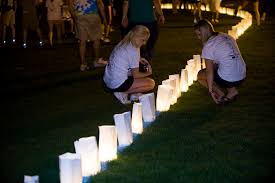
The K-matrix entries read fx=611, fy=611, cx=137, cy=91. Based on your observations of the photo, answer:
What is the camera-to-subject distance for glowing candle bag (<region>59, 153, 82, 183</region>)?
16.4 feet

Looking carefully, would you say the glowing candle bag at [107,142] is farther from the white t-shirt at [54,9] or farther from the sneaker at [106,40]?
the sneaker at [106,40]

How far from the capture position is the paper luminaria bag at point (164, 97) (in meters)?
8.18

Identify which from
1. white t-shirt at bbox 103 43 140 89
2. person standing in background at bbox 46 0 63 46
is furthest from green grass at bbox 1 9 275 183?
person standing in background at bbox 46 0 63 46

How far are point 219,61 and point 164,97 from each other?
91cm

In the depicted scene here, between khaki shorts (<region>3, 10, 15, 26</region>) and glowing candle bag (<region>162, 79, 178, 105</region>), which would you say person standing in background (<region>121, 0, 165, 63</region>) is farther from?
khaki shorts (<region>3, 10, 15, 26</region>)

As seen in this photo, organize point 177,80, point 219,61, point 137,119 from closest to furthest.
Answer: point 137,119 < point 219,61 < point 177,80

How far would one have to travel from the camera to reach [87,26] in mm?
11750

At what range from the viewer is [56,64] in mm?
12977


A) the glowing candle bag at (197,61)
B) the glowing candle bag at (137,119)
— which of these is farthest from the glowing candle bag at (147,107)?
the glowing candle bag at (197,61)

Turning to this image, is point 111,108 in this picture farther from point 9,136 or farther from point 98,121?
point 9,136

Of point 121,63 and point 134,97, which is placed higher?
point 121,63

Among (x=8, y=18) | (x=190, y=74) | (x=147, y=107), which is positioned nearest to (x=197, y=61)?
(x=190, y=74)

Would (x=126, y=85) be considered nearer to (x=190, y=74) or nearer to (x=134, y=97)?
(x=134, y=97)

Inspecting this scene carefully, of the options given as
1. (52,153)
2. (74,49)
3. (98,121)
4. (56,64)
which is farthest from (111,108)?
(74,49)
